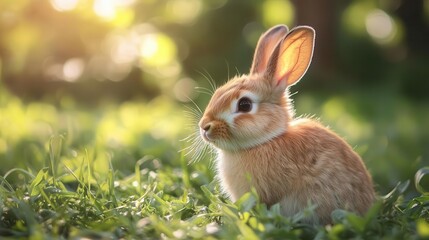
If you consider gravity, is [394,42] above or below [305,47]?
below

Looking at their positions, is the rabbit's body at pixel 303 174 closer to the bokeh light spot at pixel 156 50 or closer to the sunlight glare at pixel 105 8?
the sunlight glare at pixel 105 8

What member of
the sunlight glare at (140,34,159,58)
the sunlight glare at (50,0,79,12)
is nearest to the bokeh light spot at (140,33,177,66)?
the sunlight glare at (140,34,159,58)

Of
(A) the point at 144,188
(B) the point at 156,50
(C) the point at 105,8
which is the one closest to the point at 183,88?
(B) the point at 156,50

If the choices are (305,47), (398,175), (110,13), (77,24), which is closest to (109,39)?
(77,24)

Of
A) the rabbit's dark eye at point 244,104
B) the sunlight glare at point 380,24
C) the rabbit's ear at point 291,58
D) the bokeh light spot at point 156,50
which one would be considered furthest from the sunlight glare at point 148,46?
the rabbit's dark eye at point 244,104

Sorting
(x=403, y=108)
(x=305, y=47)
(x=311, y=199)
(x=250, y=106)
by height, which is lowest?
(x=403, y=108)

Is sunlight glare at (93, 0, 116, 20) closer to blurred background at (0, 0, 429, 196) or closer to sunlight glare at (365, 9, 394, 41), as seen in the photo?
blurred background at (0, 0, 429, 196)

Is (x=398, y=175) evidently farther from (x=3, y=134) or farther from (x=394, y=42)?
(x=394, y=42)
